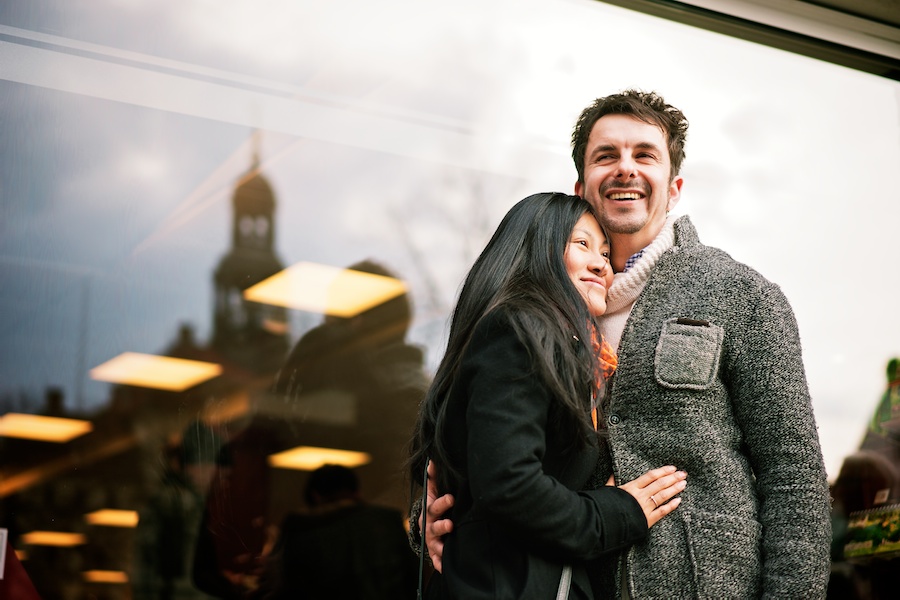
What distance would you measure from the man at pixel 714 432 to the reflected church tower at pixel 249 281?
2.30m

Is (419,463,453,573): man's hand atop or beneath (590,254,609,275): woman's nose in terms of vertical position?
beneath

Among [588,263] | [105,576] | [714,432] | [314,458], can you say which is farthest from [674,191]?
[105,576]

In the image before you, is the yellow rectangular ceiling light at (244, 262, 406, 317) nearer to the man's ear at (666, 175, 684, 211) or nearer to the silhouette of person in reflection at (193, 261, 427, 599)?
the silhouette of person in reflection at (193, 261, 427, 599)

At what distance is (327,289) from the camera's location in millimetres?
4395

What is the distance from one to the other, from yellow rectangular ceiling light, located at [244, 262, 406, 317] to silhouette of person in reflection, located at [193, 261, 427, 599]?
0.04m

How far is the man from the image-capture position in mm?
1847

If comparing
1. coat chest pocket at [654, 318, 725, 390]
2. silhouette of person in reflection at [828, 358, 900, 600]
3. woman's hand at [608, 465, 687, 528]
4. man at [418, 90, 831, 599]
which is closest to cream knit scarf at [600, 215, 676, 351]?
man at [418, 90, 831, 599]

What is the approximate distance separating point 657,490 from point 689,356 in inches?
10.5

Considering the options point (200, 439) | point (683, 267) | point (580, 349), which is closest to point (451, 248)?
point (200, 439)

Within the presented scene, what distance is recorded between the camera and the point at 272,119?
13.3 ft

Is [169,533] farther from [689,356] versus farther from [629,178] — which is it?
[689,356]

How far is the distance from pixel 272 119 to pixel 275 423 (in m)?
1.22

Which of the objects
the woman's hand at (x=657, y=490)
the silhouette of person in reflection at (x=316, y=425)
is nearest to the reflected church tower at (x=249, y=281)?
the silhouette of person in reflection at (x=316, y=425)

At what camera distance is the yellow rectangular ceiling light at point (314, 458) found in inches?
163
